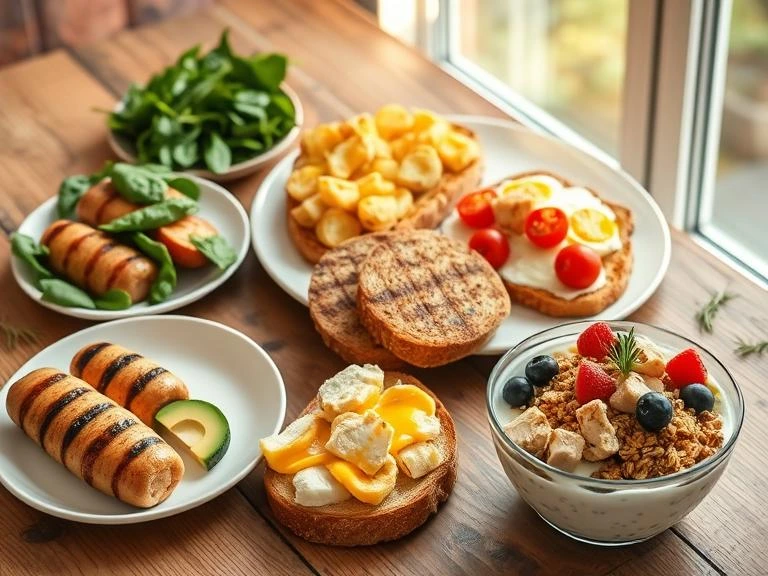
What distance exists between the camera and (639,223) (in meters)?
2.41

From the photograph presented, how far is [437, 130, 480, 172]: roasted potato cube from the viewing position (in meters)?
2.49

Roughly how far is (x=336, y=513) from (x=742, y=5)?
1.65 meters

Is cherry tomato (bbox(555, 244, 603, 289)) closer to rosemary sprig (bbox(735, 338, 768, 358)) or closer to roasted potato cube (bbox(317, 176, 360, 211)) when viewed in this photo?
rosemary sprig (bbox(735, 338, 768, 358))

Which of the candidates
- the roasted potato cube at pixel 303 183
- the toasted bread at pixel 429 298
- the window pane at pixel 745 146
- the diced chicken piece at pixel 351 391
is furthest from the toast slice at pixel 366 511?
the window pane at pixel 745 146

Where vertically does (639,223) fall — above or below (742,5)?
below

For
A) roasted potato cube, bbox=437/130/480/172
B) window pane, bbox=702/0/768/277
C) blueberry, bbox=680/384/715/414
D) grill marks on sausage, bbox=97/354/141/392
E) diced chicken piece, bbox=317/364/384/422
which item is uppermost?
blueberry, bbox=680/384/715/414

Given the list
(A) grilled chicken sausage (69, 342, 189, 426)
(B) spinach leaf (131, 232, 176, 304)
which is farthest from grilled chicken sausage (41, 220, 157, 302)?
(A) grilled chicken sausage (69, 342, 189, 426)

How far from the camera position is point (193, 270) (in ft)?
7.76

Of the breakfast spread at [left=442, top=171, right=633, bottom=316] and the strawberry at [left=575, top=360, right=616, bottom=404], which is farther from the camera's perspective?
the breakfast spread at [left=442, top=171, right=633, bottom=316]

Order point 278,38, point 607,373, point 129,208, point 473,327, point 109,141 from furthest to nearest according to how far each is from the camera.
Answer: point 278,38 < point 109,141 < point 129,208 < point 473,327 < point 607,373

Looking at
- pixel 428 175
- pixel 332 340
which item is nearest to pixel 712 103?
pixel 428 175

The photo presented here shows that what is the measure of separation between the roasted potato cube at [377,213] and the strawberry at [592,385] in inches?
30.1

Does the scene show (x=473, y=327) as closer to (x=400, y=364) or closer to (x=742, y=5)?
(x=400, y=364)

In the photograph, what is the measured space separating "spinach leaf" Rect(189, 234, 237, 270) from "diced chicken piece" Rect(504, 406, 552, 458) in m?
0.85
